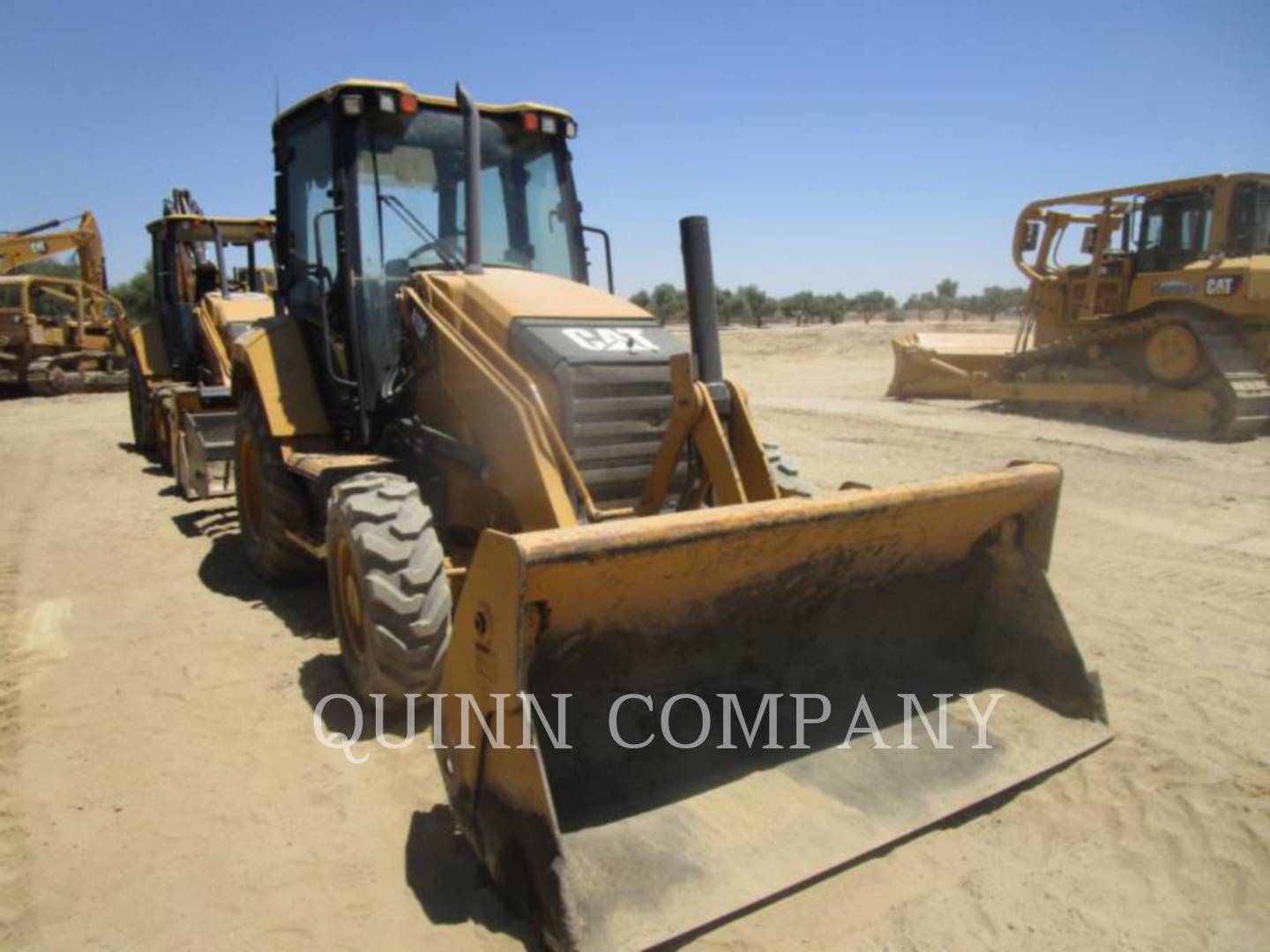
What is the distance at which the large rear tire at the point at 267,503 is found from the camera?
5637 millimetres

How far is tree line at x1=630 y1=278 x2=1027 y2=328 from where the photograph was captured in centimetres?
5250

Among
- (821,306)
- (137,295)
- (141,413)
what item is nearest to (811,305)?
(821,306)

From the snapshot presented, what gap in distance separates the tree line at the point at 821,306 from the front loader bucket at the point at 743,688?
4437 centimetres

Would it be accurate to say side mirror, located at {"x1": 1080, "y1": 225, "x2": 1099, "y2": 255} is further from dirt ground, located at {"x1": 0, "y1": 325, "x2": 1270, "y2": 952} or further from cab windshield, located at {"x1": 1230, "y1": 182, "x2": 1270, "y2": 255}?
dirt ground, located at {"x1": 0, "y1": 325, "x2": 1270, "y2": 952}

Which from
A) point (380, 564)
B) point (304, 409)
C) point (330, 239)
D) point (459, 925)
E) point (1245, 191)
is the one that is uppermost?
point (1245, 191)

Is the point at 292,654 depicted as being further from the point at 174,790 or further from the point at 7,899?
the point at 7,899

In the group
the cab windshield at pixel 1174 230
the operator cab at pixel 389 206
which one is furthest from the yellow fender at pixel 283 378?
the cab windshield at pixel 1174 230

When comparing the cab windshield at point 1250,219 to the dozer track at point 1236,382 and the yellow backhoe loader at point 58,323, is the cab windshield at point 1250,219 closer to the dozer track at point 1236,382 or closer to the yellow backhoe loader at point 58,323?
the dozer track at point 1236,382

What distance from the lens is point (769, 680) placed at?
11.8 ft

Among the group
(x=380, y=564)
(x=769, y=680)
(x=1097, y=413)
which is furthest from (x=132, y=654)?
(x=1097, y=413)

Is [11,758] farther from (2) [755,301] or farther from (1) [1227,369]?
(2) [755,301]

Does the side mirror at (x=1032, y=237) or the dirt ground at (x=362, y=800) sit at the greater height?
the side mirror at (x=1032, y=237)

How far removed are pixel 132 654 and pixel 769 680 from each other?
3.46 m

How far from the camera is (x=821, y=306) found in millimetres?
57938
